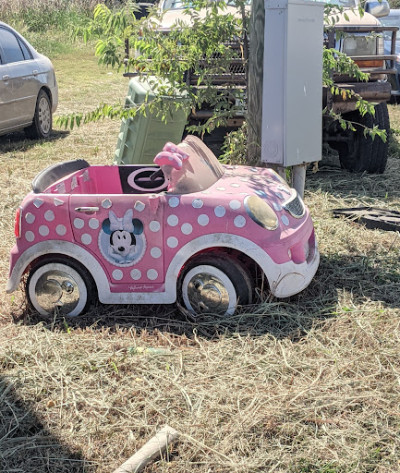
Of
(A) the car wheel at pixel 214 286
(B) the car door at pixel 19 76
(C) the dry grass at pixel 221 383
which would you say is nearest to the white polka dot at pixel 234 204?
(A) the car wheel at pixel 214 286

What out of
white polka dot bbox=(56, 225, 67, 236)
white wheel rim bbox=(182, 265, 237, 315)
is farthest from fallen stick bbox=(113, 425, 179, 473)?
white polka dot bbox=(56, 225, 67, 236)

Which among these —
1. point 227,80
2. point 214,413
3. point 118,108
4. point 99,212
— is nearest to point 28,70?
point 227,80

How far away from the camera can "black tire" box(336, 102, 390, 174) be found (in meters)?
7.66

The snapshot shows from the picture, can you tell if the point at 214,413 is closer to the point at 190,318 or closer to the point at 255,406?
the point at 255,406

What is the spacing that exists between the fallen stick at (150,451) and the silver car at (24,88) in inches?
288

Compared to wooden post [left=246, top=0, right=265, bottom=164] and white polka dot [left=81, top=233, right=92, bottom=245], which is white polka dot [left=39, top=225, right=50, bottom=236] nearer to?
white polka dot [left=81, top=233, right=92, bottom=245]

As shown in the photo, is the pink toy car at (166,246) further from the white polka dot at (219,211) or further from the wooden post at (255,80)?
the wooden post at (255,80)

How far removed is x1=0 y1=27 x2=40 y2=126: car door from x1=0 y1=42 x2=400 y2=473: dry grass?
17.4ft

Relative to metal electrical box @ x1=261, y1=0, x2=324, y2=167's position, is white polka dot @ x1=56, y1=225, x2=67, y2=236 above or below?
below

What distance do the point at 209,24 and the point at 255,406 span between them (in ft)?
10.2

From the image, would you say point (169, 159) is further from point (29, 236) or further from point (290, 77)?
point (290, 77)

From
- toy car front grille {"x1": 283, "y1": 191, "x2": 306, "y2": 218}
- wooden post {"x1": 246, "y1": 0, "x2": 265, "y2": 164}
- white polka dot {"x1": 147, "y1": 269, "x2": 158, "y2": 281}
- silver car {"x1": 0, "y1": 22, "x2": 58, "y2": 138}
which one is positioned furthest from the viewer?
silver car {"x1": 0, "y1": 22, "x2": 58, "y2": 138}

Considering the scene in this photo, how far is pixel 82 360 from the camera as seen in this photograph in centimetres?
381

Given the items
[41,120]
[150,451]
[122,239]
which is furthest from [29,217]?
[41,120]
